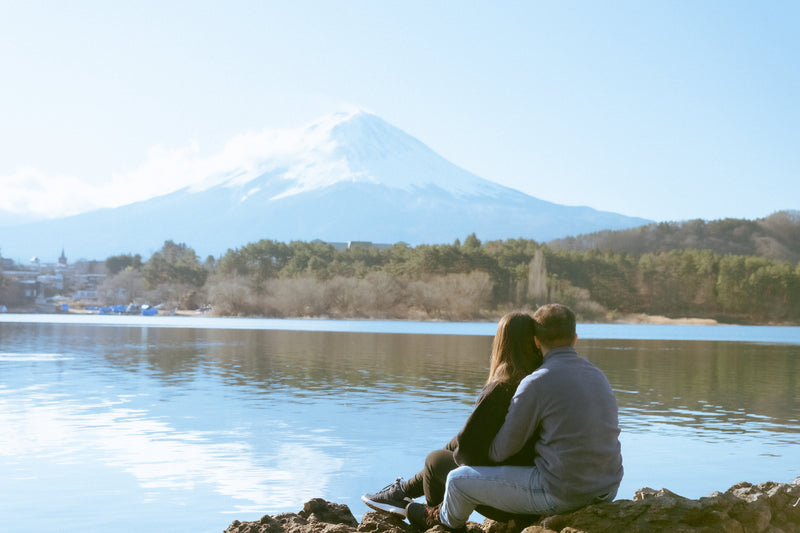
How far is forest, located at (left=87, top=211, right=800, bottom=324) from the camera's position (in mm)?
76875

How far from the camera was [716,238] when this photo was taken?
10506 cm

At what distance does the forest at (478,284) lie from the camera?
252 ft

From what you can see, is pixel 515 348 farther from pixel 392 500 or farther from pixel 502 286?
pixel 502 286

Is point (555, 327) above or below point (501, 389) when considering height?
above

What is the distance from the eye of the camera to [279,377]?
14.3 metres

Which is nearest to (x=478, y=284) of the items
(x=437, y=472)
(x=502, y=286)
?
(x=502, y=286)

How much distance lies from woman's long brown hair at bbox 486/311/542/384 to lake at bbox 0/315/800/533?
241cm

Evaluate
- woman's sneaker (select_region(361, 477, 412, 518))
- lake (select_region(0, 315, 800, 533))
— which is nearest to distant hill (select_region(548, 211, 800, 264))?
lake (select_region(0, 315, 800, 533))

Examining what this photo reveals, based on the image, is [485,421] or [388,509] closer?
[485,421]

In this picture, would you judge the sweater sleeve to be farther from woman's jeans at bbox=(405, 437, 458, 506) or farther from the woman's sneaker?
the woman's sneaker

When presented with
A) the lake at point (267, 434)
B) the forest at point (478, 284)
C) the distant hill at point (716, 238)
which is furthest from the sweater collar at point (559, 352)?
the distant hill at point (716, 238)

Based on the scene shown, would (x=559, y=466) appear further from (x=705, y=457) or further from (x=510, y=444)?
(x=705, y=457)

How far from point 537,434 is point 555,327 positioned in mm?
443

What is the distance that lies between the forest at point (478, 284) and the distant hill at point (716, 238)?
20.3 meters
